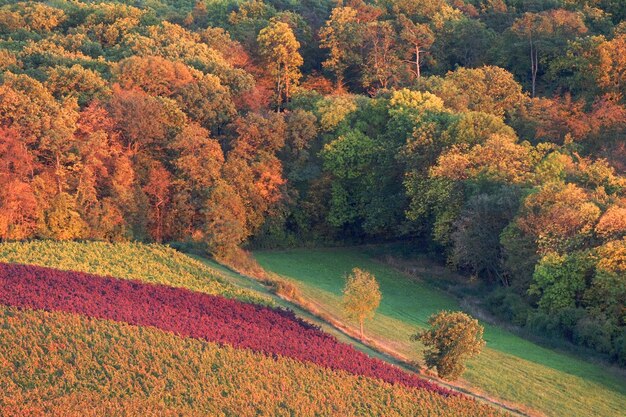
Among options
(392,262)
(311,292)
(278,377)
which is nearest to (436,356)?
(278,377)

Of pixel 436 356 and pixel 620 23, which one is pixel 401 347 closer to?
pixel 436 356

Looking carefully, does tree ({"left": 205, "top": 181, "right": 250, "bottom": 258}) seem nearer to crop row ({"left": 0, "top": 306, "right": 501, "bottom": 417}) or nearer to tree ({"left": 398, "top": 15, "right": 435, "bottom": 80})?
crop row ({"left": 0, "top": 306, "right": 501, "bottom": 417})

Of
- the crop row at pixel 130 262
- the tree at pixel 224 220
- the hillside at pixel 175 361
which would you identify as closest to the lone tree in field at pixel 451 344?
the hillside at pixel 175 361

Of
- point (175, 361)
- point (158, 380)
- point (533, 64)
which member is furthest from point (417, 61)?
point (158, 380)

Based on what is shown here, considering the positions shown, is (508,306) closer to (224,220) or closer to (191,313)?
(224,220)

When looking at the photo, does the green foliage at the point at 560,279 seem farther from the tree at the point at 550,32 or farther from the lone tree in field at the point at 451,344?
the tree at the point at 550,32
